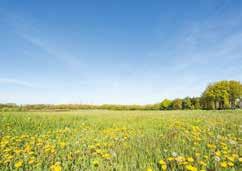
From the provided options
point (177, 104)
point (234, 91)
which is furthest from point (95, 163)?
point (177, 104)

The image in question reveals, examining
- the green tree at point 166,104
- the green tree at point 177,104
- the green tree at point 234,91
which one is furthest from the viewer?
the green tree at point 166,104

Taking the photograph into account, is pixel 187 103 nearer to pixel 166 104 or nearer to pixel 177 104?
pixel 177 104

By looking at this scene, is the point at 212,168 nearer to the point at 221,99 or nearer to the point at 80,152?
the point at 80,152

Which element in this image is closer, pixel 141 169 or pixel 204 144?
pixel 141 169

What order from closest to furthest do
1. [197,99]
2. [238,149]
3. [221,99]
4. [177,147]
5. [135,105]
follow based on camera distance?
[238,149], [177,147], [221,99], [197,99], [135,105]

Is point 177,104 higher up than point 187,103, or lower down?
lower down

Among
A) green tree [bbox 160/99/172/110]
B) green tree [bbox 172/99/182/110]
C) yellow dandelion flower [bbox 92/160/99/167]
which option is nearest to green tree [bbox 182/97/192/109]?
green tree [bbox 172/99/182/110]

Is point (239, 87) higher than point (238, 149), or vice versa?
point (239, 87)

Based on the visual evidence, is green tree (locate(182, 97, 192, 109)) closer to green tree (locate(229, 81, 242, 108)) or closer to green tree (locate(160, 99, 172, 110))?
green tree (locate(160, 99, 172, 110))

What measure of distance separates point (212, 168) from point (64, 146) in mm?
2877

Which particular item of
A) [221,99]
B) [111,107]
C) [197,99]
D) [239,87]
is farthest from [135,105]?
[239,87]

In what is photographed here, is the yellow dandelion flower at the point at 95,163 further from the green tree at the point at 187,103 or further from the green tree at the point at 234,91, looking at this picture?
the green tree at the point at 187,103

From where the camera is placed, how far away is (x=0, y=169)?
2.85m

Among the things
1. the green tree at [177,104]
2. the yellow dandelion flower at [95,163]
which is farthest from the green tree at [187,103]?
the yellow dandelion flower at [95,163]
